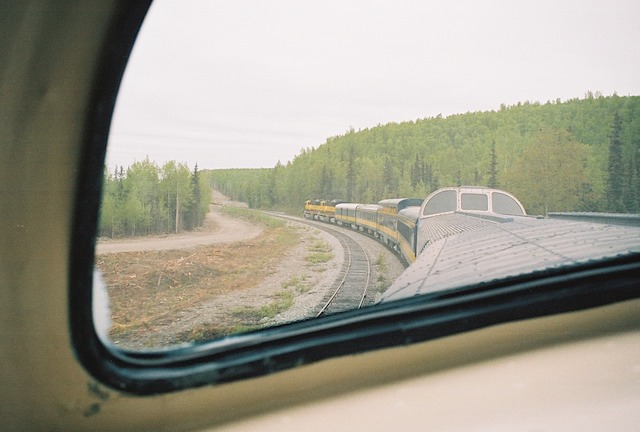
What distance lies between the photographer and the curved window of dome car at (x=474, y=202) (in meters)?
2.51

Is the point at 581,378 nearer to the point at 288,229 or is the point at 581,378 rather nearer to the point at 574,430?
the point at 574,430

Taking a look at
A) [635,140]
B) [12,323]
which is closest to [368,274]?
[635,140]

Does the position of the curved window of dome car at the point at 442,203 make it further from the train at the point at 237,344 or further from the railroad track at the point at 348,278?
the train at the point at 237,344

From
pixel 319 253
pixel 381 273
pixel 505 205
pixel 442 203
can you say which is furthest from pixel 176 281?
pixel 505 205

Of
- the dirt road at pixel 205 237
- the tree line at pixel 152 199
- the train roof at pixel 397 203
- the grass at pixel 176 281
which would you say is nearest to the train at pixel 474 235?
the train roof at pixel 397 203

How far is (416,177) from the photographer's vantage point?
8.18 feet

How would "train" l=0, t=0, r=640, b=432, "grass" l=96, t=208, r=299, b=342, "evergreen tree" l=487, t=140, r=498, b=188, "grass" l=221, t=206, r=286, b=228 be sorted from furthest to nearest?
1. "grass" l=221, t=206, r=286, b=228
2. "evergreen tree" l=487, t=140, r=498, b=188
3. "grass" l=96, t=208, r=299, b=342
4. "train" l=0, t=0, r=640, b=432

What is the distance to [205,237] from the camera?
7.70 ft

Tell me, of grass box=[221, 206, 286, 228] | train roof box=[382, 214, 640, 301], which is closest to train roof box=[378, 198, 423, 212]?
train roof box=[382, 214, 640, 301]

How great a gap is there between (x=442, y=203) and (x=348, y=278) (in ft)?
2.03

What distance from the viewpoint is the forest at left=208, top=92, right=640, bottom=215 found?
222 centimetres

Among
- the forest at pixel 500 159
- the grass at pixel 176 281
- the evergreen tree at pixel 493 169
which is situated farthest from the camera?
the evergreen tree at pixel 493 169

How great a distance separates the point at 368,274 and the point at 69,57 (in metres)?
1.42

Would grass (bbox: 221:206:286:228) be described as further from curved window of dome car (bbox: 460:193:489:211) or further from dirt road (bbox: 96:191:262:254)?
curved window of dome car (bbox: 460:193:489:211)
